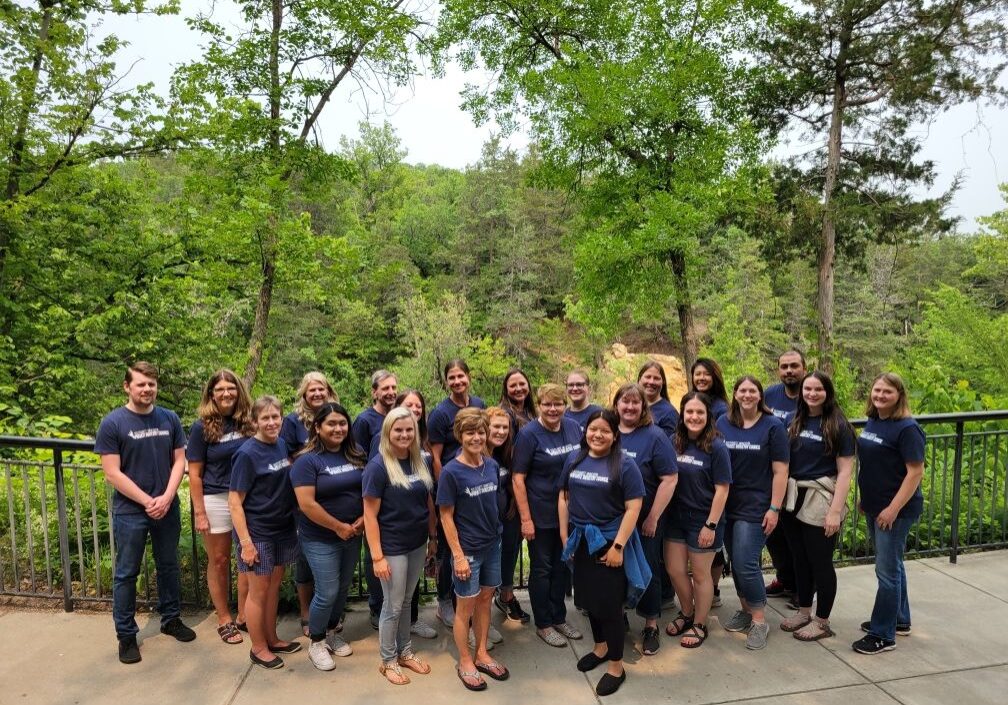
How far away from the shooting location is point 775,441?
406cm

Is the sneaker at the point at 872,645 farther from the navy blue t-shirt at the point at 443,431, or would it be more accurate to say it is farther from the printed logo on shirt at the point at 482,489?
the navy blue t-shirt at the point at 443,431

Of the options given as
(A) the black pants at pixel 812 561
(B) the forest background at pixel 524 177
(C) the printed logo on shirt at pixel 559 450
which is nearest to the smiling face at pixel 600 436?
(C) the printed logo on shirt at pixel 559 450

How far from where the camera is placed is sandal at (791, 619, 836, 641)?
4180mm

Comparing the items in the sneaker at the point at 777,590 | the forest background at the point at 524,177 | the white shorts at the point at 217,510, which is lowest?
the sneaker at the point at 777,590

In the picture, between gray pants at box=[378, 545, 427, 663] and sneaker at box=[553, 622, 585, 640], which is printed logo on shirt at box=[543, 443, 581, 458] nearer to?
gray pants at box=[378, 545, 427, 663]

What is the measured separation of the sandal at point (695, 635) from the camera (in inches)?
161

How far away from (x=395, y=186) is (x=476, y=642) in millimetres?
48709

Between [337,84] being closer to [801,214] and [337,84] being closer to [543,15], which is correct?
[543,15]

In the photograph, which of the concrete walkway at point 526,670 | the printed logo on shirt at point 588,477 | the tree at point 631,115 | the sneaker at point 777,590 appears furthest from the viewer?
the tree at point 631,115

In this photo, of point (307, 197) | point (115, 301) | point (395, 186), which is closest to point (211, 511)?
point (115, 301)

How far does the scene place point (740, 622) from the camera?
432 cm

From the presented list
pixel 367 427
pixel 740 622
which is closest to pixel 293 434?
pixel 367 427

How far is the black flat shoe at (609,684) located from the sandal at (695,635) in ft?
2.03

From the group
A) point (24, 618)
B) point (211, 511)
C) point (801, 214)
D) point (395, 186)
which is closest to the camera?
point (211, 511)
